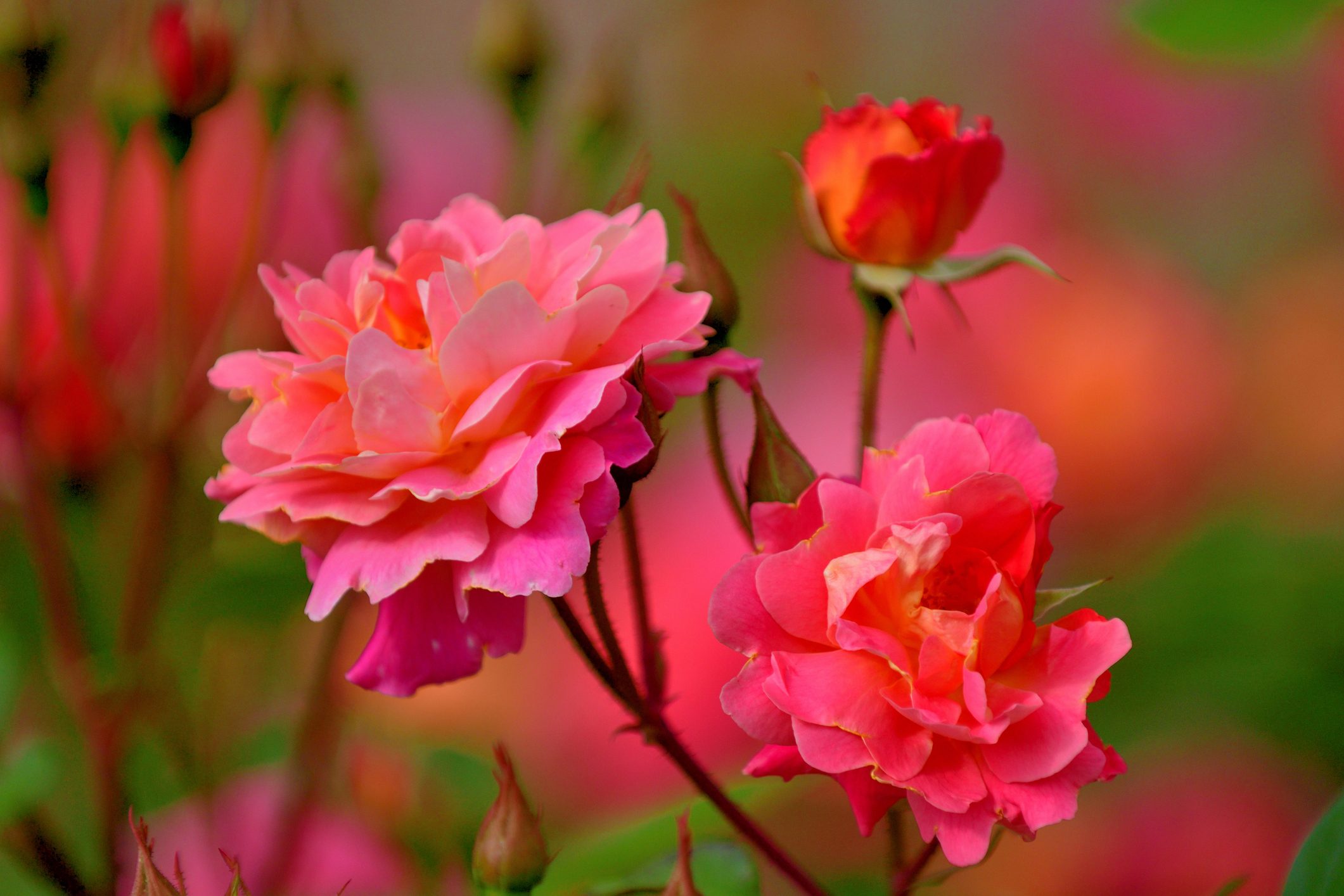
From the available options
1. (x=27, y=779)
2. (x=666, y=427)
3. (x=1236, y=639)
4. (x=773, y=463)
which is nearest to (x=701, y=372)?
(x=773, y=463)

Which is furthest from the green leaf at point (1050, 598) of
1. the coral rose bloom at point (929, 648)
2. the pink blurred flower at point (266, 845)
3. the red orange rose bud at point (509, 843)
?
the pink blurred flower at point (266, 845)

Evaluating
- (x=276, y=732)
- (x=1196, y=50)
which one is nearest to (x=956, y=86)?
(x=1196, y=50)

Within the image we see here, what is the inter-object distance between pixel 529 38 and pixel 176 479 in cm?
20

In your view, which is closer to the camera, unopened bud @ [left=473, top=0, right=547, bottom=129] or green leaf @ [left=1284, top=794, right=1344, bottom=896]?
green leaf @ [left=1284, top=794, right=1344, bottom=896]

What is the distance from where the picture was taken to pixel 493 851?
0.24 m

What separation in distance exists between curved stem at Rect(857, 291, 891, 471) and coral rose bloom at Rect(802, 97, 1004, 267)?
10mm

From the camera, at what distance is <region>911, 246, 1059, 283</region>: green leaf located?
26 cm

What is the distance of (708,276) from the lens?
271mm

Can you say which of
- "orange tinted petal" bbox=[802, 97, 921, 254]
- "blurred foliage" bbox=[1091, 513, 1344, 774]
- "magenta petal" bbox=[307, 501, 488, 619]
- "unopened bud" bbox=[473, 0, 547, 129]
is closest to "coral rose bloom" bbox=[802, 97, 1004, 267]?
"orange tinted petal" bbox=[802, 97, 921, 254]

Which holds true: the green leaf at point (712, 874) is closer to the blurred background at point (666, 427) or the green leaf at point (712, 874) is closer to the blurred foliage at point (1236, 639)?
the blurred background at point (666, 427)

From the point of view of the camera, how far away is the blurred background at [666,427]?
1.25 feet

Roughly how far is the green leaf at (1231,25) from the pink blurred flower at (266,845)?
0.40 m

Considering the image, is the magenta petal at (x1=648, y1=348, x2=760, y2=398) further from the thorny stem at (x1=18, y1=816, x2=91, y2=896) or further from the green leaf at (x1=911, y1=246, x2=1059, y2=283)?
the thorny stem at (x1=18, y1=816, x2=91, y2=896)

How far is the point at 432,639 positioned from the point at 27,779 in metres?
0.18
